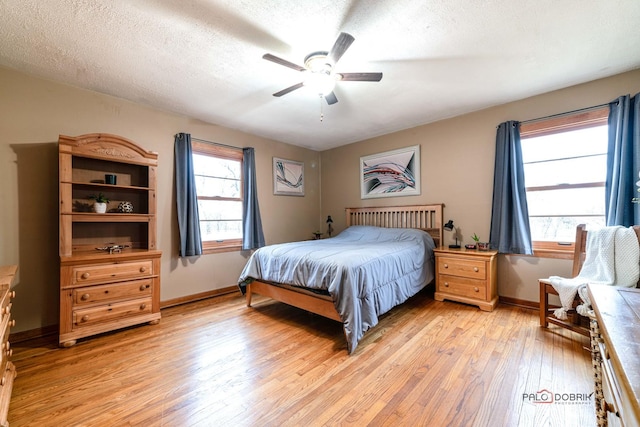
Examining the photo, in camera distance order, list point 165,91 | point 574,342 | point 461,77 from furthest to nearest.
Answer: point 165,91 < point 461,77 < point 574,342

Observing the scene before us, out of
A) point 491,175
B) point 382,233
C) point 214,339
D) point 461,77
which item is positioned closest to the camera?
point 214,339

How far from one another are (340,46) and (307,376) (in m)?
2.29

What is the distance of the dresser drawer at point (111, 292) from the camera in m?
2.31

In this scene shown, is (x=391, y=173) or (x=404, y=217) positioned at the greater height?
(x=391, y=173)

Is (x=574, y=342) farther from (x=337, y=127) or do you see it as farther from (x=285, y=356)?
(x=337, y=127)

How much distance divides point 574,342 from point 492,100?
2.64 metres

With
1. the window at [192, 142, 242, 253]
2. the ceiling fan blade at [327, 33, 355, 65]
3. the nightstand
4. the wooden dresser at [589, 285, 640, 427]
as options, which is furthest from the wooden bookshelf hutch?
the nightstand

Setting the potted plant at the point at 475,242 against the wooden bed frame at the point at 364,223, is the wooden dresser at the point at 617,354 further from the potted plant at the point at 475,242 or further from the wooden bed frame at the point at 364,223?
the potted plant at the point at 475,242

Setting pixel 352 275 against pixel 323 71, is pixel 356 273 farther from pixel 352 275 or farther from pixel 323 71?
pixel 323 71

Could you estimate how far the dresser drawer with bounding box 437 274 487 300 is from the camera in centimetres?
299

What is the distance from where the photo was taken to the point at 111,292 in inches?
96.9

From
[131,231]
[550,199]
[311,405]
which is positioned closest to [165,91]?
[131,231]

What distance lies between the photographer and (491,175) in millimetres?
3305

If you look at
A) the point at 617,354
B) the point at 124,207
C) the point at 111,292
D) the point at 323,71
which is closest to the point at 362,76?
the point at 323,71
